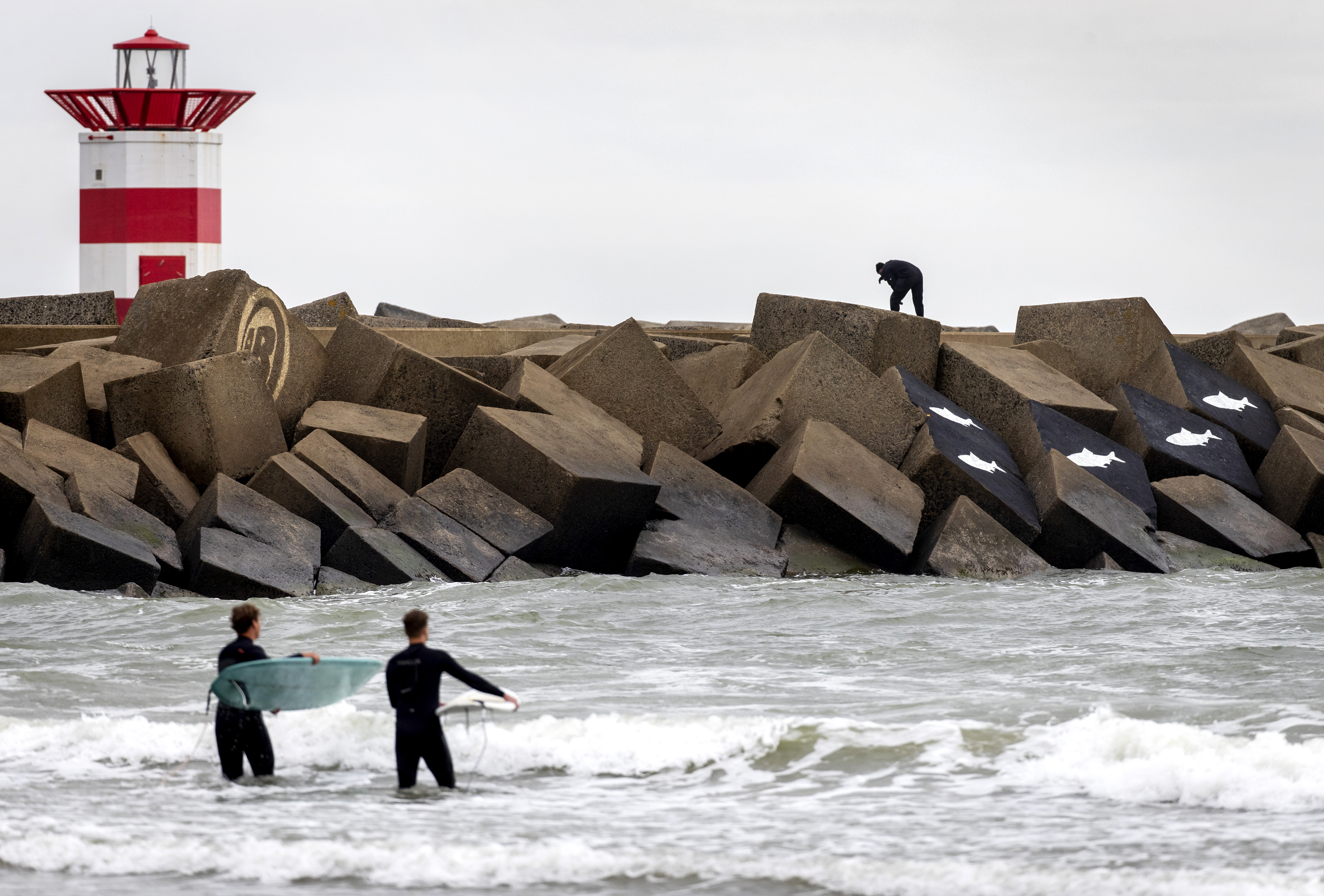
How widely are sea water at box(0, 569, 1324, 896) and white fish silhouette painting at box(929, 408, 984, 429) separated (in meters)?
2.42

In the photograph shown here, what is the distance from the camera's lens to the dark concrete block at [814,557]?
1155cm

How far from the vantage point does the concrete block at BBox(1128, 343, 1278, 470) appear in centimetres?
1396

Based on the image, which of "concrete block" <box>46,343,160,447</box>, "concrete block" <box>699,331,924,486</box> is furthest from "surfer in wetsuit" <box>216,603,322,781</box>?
"concrete block" <box>699,331,924,486</box>

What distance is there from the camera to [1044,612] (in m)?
10.6

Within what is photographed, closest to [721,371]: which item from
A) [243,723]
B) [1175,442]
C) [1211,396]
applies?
[1175,442]

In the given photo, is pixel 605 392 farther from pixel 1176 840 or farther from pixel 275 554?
pixel 1176 840

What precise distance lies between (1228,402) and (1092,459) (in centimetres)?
215

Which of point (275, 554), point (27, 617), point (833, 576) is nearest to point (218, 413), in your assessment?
point (275, 554)

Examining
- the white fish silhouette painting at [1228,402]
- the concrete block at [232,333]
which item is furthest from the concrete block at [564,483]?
the white fish silhouette painting at [1228,402]

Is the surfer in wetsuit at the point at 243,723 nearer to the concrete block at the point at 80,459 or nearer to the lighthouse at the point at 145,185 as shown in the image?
the concrete block at the point at 80,459

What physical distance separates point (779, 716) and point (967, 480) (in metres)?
4.89

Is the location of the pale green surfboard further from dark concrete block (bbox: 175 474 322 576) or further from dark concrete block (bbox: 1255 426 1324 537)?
dark concrete block (bbox: 1255 426 1324 537)

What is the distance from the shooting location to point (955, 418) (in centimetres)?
1325

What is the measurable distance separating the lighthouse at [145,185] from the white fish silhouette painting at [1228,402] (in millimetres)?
11500
